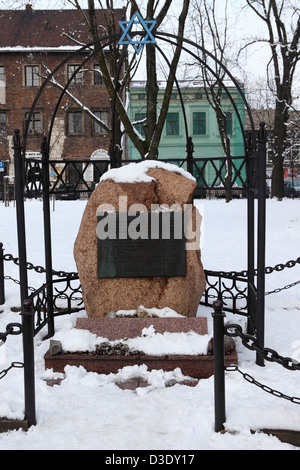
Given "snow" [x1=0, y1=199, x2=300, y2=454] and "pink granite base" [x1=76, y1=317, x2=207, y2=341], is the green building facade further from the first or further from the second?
"pink granite base" [x1=76, y1=317, x2=207, y2=341]

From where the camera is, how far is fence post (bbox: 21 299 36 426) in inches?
146

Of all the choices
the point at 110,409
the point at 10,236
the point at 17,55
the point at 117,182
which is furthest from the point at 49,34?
the point at 110,409

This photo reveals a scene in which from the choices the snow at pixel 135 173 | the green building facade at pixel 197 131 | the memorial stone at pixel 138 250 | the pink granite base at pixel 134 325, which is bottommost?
the pink granite base at pixel 134 325

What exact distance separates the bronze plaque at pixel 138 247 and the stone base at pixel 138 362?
1104 millimetres

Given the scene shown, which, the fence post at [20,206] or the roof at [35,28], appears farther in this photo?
the roof at [35,28]

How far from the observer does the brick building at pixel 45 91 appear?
1453 inches

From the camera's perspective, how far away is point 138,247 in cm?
576

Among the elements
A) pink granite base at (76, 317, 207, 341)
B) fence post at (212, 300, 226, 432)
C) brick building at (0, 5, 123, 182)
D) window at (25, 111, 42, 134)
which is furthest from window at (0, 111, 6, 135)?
fence post at (212, 300, 226, 432)

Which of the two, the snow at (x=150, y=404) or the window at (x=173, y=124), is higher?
the window at (x=173, y=124)

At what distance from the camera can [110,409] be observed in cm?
414

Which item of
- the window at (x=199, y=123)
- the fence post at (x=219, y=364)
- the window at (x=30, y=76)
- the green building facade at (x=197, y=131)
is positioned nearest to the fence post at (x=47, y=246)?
the fence post at (x=219, y=364)

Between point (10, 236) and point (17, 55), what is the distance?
28.4 meters

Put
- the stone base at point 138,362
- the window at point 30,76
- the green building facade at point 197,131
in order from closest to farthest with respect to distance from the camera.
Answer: the stone base at point 138,362 < the window at point 30,76 < the green building facade at point 197,131

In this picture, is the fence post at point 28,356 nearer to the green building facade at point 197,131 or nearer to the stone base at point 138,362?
the stone base at point 138,362
